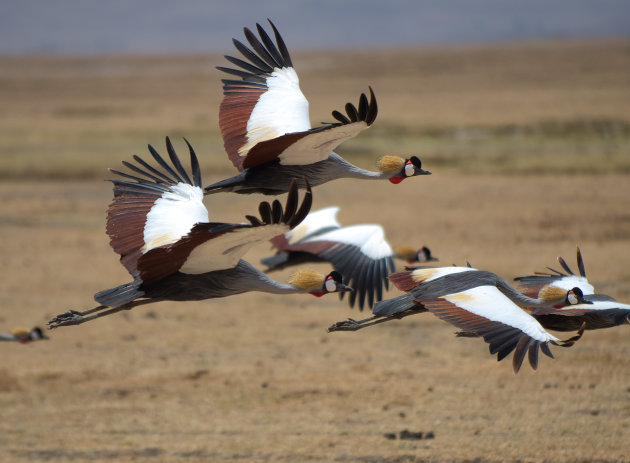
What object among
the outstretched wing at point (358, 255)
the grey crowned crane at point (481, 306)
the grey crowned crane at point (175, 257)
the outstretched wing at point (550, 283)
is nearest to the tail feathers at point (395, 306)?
the grey crowned crane at point (481, 306)

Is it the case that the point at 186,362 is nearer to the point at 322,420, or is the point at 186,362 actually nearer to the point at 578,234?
the point at 322,420

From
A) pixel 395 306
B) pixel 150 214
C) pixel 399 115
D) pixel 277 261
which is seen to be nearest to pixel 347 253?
pixel 277 261

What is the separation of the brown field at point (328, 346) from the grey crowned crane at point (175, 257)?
405 cm

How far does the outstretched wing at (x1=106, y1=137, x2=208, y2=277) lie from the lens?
25.6 ft

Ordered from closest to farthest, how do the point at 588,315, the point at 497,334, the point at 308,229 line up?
the point at 497,334, the point at 588,315, the point at 308,229

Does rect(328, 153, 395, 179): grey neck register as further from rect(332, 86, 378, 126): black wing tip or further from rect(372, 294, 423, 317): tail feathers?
rect(372, 294, 423, 317): tail feathers

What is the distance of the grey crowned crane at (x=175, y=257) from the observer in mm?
7309

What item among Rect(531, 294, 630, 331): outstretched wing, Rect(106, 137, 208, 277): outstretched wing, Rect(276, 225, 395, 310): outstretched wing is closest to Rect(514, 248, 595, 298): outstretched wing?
Rect(531, 294, 630, 331): outstretched wing

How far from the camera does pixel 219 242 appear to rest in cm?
714

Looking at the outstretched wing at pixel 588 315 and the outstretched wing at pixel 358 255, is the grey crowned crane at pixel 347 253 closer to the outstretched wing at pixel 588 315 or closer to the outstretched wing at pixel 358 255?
the outstretched wing at pixel 358 255

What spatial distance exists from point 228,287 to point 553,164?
26445mm

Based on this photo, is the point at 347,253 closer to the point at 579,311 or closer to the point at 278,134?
the point at 278,134

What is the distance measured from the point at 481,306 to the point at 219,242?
2.18 m

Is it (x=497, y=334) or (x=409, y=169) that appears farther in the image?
(x=409, y=169)
